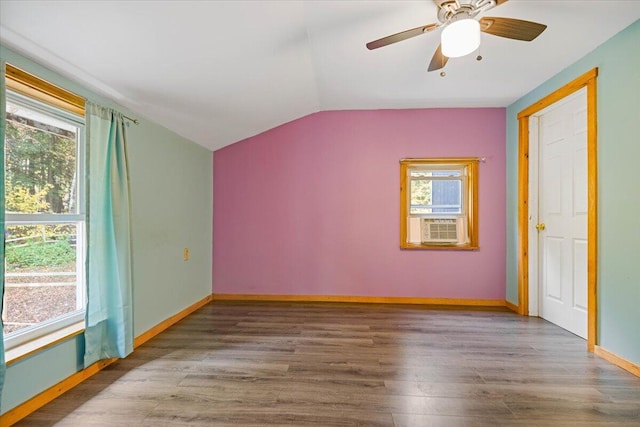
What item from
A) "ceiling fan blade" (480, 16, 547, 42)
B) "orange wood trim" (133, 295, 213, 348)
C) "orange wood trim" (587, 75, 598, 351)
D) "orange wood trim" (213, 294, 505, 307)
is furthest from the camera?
"orange wood trim" (213, 294, 505, 307)

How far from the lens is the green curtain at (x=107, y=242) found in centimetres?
202

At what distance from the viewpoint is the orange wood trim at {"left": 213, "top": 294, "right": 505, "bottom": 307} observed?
3689mm

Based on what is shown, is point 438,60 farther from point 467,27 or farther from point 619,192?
point 619,192

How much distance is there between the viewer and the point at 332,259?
3.86 m

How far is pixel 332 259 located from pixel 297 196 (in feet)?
3.06

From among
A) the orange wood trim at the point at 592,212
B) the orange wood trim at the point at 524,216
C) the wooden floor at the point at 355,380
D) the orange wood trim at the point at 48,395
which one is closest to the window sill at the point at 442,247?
the orange wood trim at the point at 524,216

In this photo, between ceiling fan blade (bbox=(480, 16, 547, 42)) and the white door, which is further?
the white door

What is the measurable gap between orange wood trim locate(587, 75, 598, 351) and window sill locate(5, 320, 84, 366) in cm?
375

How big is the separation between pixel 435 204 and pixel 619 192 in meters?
1.82

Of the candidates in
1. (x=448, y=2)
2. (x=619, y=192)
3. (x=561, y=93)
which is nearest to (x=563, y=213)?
(x=619, y=192)

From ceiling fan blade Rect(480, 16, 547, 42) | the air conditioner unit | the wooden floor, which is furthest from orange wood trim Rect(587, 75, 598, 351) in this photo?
the air conditioner unit

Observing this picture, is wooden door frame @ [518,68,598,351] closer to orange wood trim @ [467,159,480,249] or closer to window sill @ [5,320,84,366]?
orange wood trim @ [467,159,480,249]

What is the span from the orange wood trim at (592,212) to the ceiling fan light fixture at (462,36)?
1.49 metres

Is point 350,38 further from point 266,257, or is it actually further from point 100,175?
point 266,257
